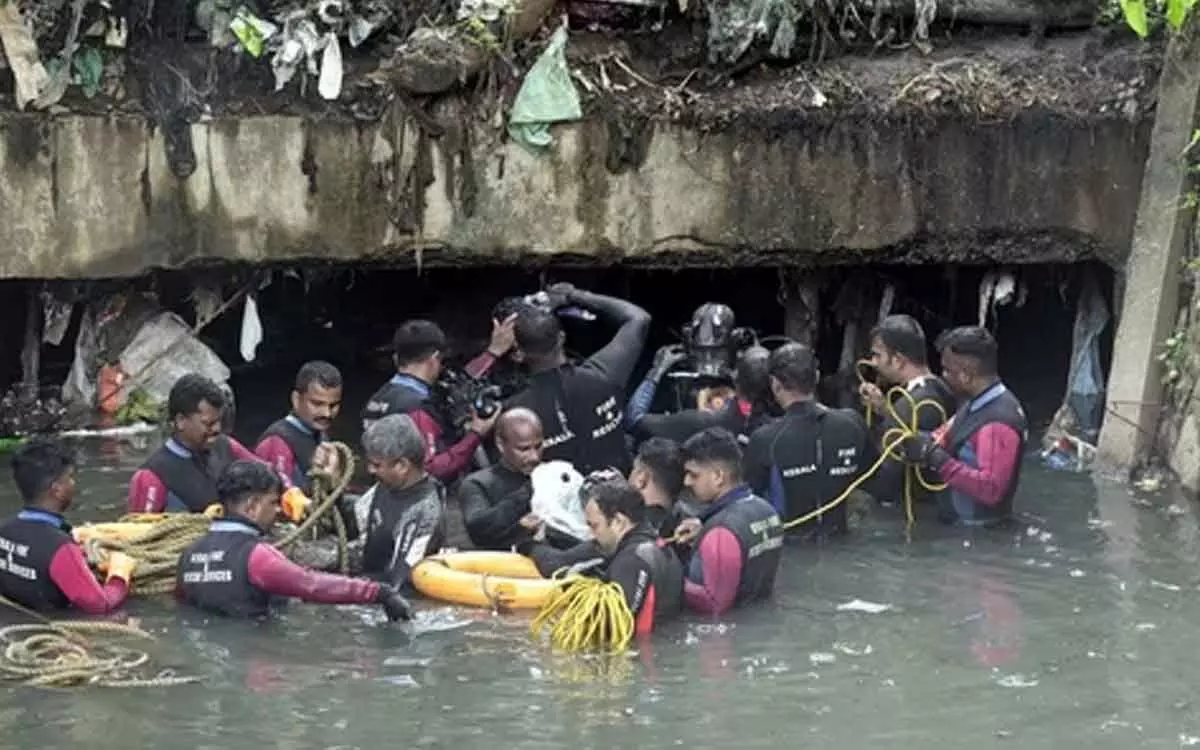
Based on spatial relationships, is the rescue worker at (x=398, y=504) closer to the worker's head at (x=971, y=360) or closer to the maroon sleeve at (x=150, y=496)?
the maroon sleeve at (x=150, y=496)

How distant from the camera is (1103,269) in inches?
540

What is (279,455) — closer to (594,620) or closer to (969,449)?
(594,620)

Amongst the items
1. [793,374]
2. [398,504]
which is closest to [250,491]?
[398,504]

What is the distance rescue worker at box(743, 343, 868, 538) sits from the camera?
10.0m

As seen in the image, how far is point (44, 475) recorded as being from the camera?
8727 mm

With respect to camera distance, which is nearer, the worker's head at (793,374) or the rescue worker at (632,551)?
the rescue worker at (632,551)

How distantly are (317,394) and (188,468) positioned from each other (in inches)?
29.6

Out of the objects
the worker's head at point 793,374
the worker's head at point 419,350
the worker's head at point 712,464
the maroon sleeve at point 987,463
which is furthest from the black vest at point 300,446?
the maroon sleeve at point 987,463

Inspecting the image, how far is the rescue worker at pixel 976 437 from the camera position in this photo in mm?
10344

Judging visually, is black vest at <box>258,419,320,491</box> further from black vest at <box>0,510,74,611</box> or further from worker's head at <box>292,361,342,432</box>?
black vest at <box>0,510,74,611</box>

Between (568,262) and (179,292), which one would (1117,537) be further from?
(179,292)

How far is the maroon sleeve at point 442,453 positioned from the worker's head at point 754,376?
4.62 ft

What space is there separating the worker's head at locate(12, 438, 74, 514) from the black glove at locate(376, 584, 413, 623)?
4.82ft

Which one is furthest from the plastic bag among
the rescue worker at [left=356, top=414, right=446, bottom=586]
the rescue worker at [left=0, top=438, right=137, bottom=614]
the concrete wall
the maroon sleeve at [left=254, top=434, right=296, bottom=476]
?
the concrete wall
